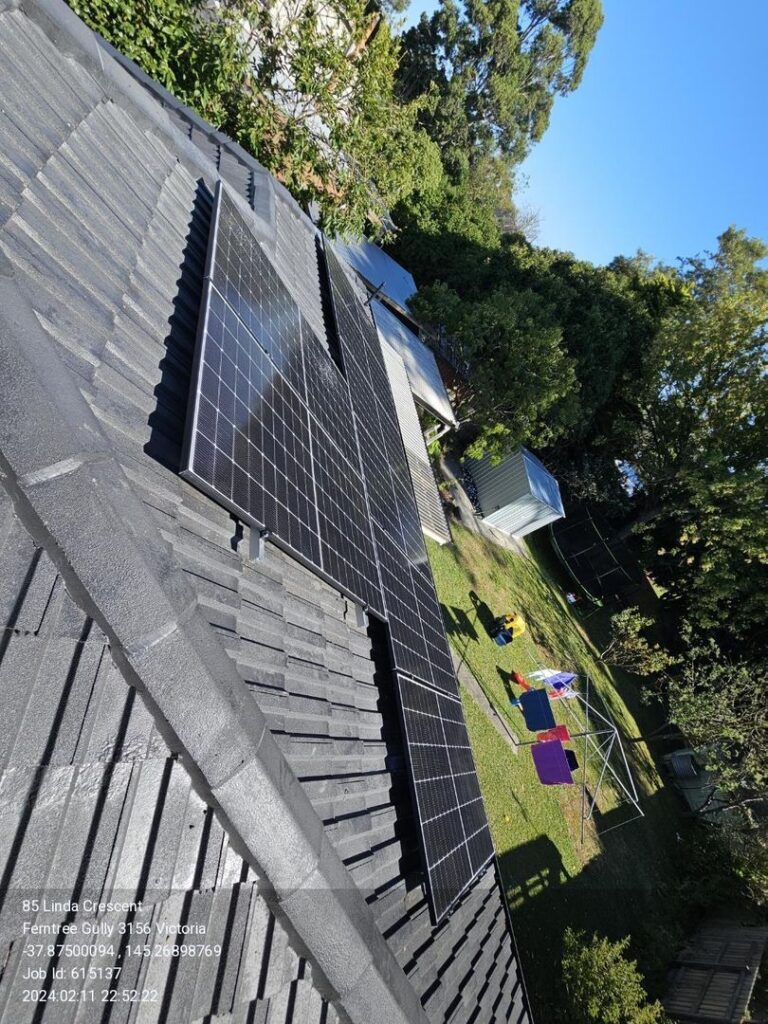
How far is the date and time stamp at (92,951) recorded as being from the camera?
2158mm

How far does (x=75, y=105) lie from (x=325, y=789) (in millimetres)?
7803

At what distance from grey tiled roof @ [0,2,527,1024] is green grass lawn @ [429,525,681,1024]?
7.94 m

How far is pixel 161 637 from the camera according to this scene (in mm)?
2955

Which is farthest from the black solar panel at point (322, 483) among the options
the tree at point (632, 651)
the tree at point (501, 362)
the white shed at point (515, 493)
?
the tree at point (632, 651)

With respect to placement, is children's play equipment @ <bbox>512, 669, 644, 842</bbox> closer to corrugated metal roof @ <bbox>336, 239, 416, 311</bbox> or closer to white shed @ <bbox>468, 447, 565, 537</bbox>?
white shed @ <bbox>468, 447, 565, 537</bbox>

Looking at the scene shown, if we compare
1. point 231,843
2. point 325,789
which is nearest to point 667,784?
point 325,789

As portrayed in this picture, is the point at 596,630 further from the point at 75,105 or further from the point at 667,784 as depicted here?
the point at 75,105

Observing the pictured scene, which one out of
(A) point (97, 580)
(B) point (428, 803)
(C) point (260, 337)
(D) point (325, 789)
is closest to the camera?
(A) point (97, 580)

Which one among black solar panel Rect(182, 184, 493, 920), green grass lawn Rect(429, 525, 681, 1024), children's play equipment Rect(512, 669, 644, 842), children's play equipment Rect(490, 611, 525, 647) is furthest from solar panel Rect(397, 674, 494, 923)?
children's play equipment Rect(490, 611, 525, 647)

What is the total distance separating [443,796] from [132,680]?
519cm

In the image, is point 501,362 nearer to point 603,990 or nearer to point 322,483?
point 322,483

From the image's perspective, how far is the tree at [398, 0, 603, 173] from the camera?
37.2 meters

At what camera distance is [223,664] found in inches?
131

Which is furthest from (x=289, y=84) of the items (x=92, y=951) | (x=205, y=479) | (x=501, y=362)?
(x=92, y=951)
